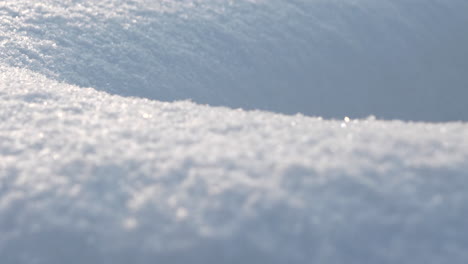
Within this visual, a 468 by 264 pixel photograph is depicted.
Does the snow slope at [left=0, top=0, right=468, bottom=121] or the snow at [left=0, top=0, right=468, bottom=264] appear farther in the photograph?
the snow slope at [left=0, top=0, right=468, bottom=121]

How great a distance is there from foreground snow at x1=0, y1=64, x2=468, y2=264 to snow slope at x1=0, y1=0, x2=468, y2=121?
2.02 feet

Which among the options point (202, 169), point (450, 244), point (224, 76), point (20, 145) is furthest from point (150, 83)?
point (450, 244)

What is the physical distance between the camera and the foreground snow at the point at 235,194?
0.72 meters

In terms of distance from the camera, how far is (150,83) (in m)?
1.63

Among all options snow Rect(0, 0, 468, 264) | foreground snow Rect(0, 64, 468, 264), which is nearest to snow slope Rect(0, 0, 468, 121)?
snow Rect(0, 0, 468, 264)

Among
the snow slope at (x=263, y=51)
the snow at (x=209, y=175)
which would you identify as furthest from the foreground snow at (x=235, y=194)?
the snow slope at (x=263, y=51)

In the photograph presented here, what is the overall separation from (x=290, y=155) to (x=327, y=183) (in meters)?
0.10

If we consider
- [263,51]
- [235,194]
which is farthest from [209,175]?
[263,51]

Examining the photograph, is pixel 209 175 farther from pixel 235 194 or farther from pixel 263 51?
pixel 263 51

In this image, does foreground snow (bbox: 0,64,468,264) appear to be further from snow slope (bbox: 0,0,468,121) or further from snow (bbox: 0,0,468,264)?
snow slope (bbox: 0,0,468,121)

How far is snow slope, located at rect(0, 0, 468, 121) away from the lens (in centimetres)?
163

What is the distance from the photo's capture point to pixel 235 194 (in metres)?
0.78

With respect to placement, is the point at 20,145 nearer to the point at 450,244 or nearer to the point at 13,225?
the point at 13,225

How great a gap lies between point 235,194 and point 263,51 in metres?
1.13
